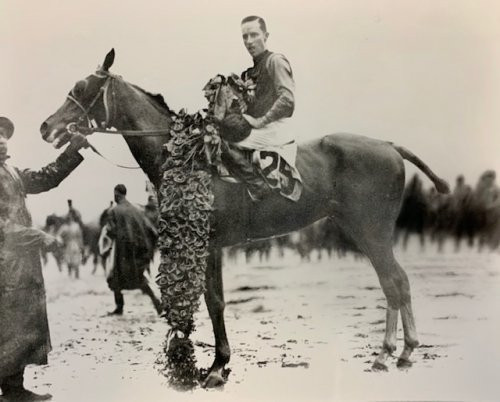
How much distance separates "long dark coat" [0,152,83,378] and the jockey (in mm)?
920

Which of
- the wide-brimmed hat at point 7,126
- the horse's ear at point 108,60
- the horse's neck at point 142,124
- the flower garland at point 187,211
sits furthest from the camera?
the wide-brimmed hat at point 7,126

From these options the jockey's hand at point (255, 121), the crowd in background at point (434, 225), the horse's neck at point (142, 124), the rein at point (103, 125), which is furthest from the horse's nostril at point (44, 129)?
the crowd in background at point (434, 225)

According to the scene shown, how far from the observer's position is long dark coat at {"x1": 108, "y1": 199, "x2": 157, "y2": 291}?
3.04m

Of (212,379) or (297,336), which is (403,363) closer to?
(297,336)

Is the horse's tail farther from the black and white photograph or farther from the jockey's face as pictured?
the jockey's face

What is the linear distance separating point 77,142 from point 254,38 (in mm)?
1092

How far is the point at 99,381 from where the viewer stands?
301 centimetres

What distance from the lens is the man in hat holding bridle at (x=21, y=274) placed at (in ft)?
9.71

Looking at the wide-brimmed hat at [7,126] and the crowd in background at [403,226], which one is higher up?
the wide-brimmed hat at [7,126]

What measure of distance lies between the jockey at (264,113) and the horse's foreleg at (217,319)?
431 mm

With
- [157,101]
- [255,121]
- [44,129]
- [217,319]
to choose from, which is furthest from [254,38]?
[217,319]

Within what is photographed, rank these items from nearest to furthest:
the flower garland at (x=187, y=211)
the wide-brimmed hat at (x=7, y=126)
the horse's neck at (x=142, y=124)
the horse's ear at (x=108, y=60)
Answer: the flower garland at (x=187, y=211)
the horse's neck at (x=142, y=124)
the horse's ear at (x=108, y=60)
the wide-brimmed hat at (x=7, y=126)

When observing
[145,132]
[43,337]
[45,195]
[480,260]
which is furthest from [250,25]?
[43,337]

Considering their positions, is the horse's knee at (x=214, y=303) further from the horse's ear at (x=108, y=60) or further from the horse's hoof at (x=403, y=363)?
the horse's ear at (x=108, y=60)
